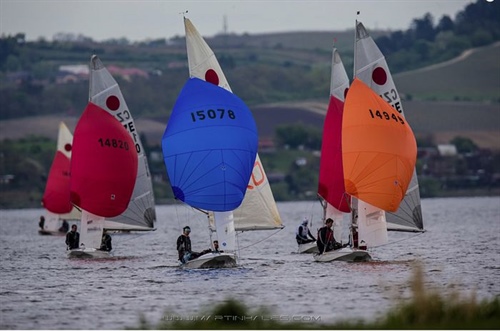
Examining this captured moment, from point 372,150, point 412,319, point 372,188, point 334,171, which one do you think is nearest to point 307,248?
point 334,171

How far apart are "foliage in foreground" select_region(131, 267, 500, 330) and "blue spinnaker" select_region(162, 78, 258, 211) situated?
47.3 ft

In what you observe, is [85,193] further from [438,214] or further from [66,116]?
[66,116]

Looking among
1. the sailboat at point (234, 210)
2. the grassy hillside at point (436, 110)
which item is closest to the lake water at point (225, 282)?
the sailboat at point (234, 210)

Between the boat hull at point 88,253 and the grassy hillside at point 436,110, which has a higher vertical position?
the grassy hillside at point 436,110

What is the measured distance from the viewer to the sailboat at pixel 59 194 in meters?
78.2

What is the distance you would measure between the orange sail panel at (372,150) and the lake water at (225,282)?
227 centimetres

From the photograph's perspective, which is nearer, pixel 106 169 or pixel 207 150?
pixel 207 150

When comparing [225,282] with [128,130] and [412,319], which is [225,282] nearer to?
[412,319]

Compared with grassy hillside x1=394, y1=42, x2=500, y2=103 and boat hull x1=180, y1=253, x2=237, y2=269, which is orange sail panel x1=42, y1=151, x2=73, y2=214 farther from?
grassy hillside x1=394, y1=42, x2=500, y2=103

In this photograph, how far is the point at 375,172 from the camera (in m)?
45.3

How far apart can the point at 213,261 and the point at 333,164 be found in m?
9.81

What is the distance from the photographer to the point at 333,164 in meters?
52.2

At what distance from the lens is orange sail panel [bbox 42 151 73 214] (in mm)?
78125

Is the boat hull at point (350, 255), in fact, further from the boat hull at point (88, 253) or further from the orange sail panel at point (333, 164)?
the boat hull at point (88, 253)
